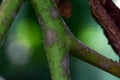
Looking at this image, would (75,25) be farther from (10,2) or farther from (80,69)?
(10,2)

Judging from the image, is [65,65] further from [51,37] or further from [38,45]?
[38,45]

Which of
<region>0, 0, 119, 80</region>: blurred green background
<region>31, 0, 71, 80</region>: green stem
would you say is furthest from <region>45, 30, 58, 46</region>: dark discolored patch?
<region>0, 0, 119, 80</region>: blurred green background

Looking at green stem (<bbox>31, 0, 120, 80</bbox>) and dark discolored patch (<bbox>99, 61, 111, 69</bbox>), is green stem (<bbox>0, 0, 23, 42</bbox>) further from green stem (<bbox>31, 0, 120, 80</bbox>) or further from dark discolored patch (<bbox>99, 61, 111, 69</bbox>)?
dark discolored patch (<bbox>99, 61, 111, 69</bbox>)

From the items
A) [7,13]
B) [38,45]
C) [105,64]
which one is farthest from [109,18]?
[38,45]

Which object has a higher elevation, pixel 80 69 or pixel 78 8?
pixel 78 8

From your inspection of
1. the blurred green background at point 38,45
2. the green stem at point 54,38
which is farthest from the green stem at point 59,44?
the blurred green background at point 38,45

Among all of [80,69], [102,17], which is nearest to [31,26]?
[80,69]
